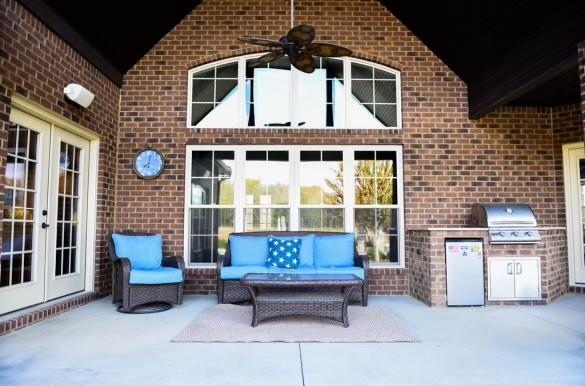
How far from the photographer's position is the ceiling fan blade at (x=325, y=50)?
411 cm

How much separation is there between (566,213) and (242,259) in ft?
15.7

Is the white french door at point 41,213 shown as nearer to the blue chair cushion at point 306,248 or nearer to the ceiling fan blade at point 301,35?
the blue chair cushion at point 306,248

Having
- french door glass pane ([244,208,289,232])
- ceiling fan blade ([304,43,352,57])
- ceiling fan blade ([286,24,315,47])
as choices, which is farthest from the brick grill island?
ceiling fan blade ([286,24,315,47])

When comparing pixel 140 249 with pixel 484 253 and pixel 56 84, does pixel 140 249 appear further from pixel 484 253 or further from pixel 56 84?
pixel 484 253

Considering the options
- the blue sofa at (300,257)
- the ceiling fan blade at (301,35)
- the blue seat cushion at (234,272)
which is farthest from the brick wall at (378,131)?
the ceiling fan blade at (301,35)

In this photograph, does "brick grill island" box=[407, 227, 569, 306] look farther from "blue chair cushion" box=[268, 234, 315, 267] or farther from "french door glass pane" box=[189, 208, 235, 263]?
"french door glass pane" box=[189, 208, 235, 263]

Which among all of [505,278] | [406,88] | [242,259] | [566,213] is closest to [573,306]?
[505,278]

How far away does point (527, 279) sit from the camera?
5.29 metres

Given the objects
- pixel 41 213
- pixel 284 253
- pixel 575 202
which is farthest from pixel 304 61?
A: pixel 575 202

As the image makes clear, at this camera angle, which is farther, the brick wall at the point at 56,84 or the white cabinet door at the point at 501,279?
the white cabinet door at the point at 501,279

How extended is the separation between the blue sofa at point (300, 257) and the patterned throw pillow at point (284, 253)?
91 millimetres

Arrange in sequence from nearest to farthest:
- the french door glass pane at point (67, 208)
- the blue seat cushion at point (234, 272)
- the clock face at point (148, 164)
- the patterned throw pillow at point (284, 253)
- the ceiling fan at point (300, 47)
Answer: the ceiling fan at point (300, 47), the french door glass pane at point (67, 208), the blue seat cushion at point (234, 272), the patterned throw pillow at point (284, 253), the clock face at point (148, 164)

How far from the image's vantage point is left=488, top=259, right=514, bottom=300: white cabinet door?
207 inches

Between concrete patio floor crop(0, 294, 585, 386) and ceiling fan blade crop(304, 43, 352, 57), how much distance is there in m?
2.73
